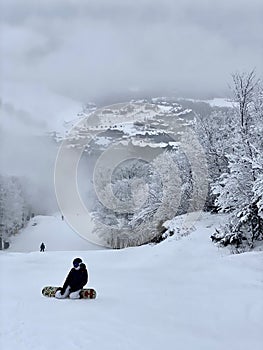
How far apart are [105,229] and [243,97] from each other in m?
29.1

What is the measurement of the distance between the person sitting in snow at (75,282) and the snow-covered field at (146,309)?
1.34ft

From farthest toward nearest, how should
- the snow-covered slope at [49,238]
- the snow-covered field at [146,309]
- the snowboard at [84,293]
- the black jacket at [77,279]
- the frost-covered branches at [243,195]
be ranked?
the snow-covered slope at [49,238]
the frost-covered branches at [243,195]
the snowboard at [84,293]
the black jacket at [77,279]
the snow-covered field at [146,309]

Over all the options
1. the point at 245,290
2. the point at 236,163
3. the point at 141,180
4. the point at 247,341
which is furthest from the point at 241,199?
the point at 141,180

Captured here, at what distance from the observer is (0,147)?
474 ft

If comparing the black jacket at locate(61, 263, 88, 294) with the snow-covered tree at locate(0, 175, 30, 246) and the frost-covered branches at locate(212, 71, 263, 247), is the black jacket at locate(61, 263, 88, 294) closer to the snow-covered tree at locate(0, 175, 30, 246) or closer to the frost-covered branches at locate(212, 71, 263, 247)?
the frost-covered branches at locate(212, 71, 263, 247)

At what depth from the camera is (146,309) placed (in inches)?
408

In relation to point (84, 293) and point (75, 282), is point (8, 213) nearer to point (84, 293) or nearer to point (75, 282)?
point (84, 293)

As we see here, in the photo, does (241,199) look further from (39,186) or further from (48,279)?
(39,186)

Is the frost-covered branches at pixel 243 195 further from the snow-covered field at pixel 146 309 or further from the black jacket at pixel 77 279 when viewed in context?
the black jacket at pixel 77 279

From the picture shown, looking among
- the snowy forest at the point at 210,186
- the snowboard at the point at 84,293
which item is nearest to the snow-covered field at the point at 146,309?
the snowboard at the point at 84,293

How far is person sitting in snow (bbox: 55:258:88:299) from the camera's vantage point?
1114 centimetres

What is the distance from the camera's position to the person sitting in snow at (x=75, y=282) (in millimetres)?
11141

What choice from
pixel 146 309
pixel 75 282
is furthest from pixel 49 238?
pixel 146 309

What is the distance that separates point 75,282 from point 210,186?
21.2m
